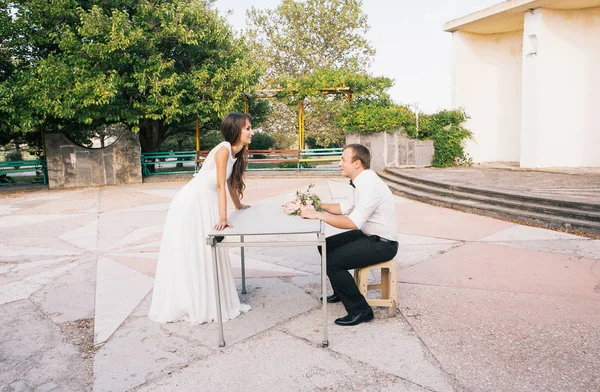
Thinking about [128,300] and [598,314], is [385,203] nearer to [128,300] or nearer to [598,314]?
[598,314]

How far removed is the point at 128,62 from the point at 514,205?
11295 mm

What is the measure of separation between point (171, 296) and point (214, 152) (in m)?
1.25

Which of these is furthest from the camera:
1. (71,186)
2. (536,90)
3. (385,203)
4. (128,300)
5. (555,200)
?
(71,186)

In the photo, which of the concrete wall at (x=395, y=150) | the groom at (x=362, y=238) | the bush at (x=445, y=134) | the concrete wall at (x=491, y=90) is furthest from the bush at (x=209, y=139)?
the groom at (x=362, y=238)

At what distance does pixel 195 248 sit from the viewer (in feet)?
11.6

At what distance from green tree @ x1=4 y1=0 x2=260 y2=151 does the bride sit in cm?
1017

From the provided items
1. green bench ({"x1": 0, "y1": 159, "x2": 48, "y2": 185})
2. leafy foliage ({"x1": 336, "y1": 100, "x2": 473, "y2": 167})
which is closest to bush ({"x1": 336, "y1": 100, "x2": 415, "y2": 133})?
leafy foliage ({"x1": 336, "y1": 100, "x2": 473, "y2": 167})

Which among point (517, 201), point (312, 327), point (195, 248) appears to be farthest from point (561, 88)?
point (195, 248)

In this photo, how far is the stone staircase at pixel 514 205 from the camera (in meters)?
6.45

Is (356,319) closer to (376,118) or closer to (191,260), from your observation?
(191,260)

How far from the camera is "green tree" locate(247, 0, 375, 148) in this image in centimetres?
2555

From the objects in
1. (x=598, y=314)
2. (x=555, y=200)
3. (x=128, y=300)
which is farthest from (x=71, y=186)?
(x=598, y=314)

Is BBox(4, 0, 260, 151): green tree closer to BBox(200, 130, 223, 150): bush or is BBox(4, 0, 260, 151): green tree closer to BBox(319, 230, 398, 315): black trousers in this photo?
BBox(200, 130, 223, 150): bush

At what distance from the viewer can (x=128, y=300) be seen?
13.6ft
